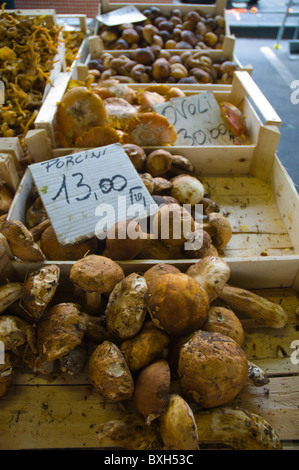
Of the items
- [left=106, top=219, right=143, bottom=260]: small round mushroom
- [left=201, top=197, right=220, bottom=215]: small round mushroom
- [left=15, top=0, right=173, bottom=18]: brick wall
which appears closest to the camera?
[left=106, top=219, right=143, bottom=260]: small round mushroom

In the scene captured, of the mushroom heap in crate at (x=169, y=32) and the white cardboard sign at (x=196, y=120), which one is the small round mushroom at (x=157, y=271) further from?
the mushroom heap in crate at (x=169, y=32)

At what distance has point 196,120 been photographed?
2324mm

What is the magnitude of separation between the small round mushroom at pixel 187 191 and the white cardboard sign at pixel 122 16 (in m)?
2.47

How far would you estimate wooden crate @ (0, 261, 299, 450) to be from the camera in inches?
42.8

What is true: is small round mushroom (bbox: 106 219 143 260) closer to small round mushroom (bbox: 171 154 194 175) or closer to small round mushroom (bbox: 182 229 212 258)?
small round mushroom (bbox: 182 229 212 258)

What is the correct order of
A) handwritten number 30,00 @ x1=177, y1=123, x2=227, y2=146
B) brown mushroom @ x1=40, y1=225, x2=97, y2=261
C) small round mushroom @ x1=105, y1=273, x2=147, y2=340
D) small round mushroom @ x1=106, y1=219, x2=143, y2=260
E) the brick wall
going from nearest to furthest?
small round mushroom @ x1=105, y1=273, x2=147, y2=340 → small round mushroom @ x1=106, y1=219, x2=143, y2=260 → brown mushroom @ x1=40, y1=225, x2=97, y2=261 → handwritten number 30,00 @ x1=177, y1=123, x2=227, y2=146 → the brick wall

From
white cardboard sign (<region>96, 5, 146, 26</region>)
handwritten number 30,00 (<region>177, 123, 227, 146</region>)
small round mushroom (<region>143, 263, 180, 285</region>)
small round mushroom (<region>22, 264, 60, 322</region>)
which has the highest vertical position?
white cardboard sign (<region>96, 5, 146, 26</region>)

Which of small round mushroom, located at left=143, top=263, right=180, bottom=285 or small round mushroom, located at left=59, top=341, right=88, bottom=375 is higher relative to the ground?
small round mushroom, located at left=143, top=263, right=180, bottom=285

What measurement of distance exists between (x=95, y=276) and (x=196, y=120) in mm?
1554

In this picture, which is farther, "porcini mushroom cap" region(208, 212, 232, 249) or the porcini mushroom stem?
"porcini mushroom cap" region(208, 212, 232, 249)

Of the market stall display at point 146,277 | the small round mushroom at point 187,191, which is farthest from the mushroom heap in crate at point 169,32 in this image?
the small round mushroom at point 187,191

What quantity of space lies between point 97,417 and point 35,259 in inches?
25.3

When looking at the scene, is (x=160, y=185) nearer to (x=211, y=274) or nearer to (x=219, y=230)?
(x=219, y=230)

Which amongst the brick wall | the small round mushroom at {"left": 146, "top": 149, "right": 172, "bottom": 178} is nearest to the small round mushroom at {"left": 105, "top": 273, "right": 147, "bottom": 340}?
the small round mushroom at {"left": 146, "top": 149, "right": 172, "bottom": 178}
